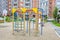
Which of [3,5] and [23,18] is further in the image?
[3,5]

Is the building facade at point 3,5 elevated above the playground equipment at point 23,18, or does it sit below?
above

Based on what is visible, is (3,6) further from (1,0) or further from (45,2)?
(45,2)

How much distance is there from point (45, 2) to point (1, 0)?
17837 millimetres

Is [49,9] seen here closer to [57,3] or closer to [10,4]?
[57,3]

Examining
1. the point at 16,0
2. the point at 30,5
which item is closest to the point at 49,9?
the point at 30,5

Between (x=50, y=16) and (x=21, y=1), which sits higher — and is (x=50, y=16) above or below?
below

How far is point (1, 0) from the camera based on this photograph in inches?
3408

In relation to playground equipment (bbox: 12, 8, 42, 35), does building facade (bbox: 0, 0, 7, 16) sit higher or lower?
higher

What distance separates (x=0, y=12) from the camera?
85625mm

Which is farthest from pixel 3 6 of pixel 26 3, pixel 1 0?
pixel 26 3

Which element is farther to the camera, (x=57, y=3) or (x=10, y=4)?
(x=10, y=4)

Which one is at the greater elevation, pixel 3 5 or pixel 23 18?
pixel 3 5

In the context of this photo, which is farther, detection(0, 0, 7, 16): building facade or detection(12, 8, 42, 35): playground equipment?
detection(0, 0, 7, 16): building facade

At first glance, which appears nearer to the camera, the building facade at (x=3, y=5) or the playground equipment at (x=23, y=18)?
the playground equipment at (x=23, y=18)
